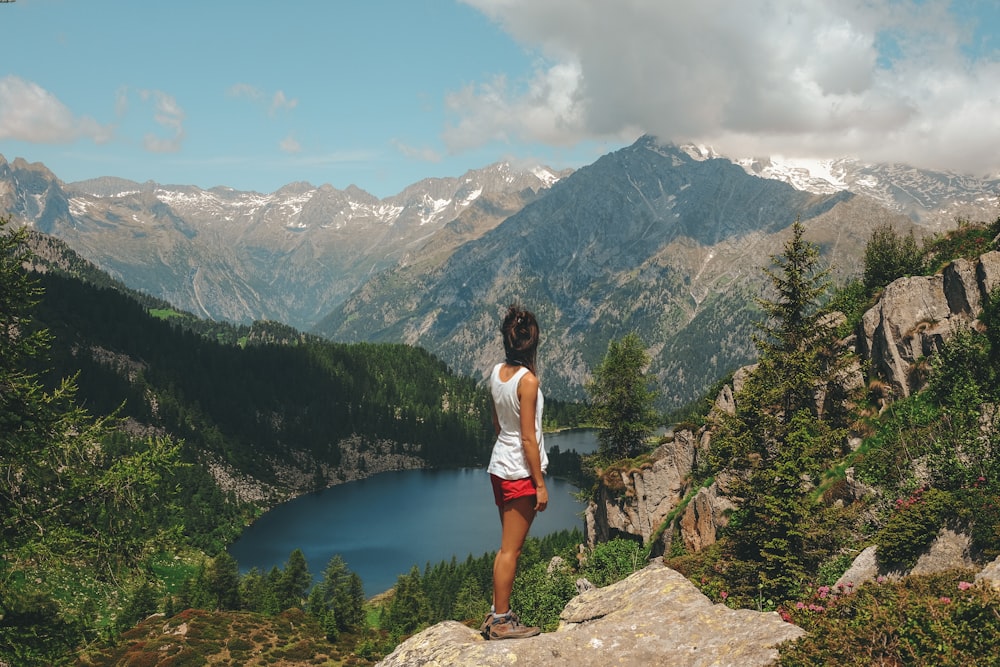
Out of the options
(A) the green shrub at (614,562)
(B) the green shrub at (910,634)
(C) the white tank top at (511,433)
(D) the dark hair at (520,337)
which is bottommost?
(A) the green shrub at (614,562)

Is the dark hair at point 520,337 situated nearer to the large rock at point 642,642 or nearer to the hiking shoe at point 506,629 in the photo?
the hiking shoe at point 506,629

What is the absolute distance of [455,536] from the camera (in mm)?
170250

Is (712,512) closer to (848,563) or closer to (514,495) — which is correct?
(848,563)

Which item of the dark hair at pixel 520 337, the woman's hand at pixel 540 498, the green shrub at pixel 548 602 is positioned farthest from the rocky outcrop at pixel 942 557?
the green shrub at pixel 548 602

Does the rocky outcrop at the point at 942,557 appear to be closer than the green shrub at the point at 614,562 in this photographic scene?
Yes

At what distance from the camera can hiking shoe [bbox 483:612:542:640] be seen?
1047 cm

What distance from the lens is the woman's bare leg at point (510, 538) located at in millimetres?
10469

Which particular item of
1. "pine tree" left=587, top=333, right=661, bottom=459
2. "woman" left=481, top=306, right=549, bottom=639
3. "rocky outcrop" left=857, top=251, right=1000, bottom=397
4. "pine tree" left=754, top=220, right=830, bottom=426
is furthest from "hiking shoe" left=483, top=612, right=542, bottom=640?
"pine tree" left=587, top=333, right=661, bottom=459

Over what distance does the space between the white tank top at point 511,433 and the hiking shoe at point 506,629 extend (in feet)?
8.40

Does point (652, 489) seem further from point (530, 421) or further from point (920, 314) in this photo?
point (530, 421)

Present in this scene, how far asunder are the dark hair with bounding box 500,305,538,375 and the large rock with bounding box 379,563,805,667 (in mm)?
4439

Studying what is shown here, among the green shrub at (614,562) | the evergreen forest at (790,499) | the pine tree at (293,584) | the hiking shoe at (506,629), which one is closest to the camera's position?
the evergreen forest at (790,499)

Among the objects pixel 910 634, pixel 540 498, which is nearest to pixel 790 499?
pixel 910 634

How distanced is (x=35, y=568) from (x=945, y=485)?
25473 mm
